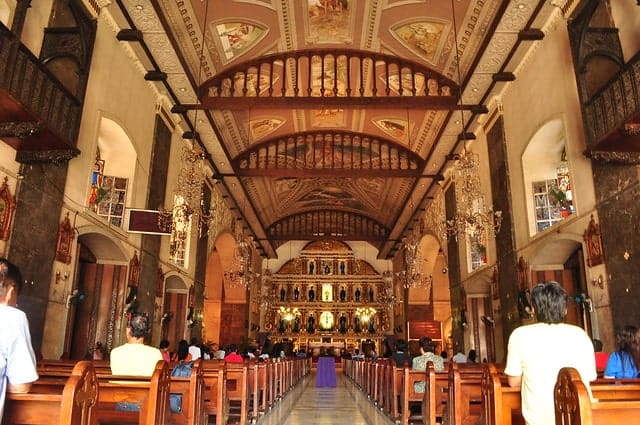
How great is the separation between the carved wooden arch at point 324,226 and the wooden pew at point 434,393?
2086cm

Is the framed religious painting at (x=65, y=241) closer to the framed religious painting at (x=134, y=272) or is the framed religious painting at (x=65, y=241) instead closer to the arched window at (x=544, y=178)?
the framed religious painting at (x=134, y=272)

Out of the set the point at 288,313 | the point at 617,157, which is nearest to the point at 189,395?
the point at 617,157

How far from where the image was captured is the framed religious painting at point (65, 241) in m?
7.49

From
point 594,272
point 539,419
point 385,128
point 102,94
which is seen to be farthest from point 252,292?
point 539,419

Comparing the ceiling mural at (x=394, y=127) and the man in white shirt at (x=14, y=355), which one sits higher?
the ceiling mural at (x=394, y=127)

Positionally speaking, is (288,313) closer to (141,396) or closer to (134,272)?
(134,272)

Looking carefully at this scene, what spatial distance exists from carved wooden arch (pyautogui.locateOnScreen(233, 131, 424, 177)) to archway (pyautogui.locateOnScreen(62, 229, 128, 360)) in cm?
670

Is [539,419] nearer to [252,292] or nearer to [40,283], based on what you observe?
[40,283]

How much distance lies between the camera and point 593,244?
7594 mm

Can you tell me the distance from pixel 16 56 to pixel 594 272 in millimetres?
8412

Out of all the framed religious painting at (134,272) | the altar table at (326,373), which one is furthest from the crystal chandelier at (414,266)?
the framed religious painting at (134,272)

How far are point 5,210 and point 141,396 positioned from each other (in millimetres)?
4294

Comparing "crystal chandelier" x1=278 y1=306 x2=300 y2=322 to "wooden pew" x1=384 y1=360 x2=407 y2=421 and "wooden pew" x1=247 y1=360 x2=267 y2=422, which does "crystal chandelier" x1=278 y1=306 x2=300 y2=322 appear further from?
"wooden pew" x1=384 y1=360 x2=407 y2=421

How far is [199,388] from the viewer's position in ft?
14.3
